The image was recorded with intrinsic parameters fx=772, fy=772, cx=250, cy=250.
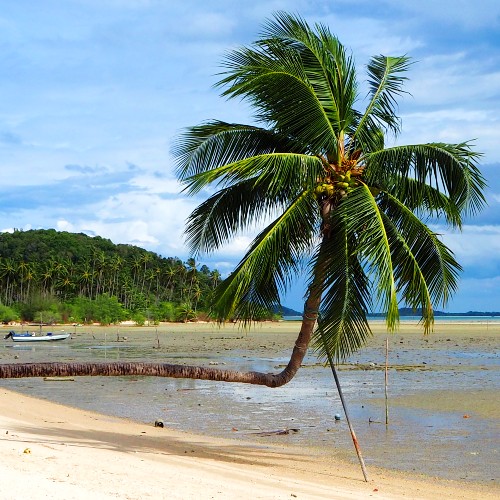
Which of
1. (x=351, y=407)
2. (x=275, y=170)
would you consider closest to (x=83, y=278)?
(x=351, y=407)

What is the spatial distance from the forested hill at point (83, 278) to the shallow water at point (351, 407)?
6889 cm

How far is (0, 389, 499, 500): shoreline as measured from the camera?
8953mm

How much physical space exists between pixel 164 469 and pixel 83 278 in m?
104

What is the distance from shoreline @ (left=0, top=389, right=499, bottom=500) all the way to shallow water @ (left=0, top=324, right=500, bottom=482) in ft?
3.96

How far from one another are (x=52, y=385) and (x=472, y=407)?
14655 mm


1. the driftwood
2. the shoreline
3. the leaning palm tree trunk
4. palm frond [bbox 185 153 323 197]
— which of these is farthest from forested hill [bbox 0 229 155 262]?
palm frond [bbox 185 153 323 197]

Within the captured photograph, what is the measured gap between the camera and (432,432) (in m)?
17.9

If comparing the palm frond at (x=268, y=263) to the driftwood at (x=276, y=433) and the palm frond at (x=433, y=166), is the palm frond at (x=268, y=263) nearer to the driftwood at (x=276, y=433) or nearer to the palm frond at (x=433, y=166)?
the palm frond at (x=433, y=166)

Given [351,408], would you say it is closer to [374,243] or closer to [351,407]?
[351,407]

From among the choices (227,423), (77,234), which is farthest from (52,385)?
(77,234)

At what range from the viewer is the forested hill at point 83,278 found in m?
108

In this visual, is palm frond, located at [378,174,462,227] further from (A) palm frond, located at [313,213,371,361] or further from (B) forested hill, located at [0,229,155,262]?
(B) forested hill, located at [0,229,155,262]

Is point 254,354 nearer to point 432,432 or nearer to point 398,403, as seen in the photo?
point 398,403

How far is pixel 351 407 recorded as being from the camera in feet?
71.3
